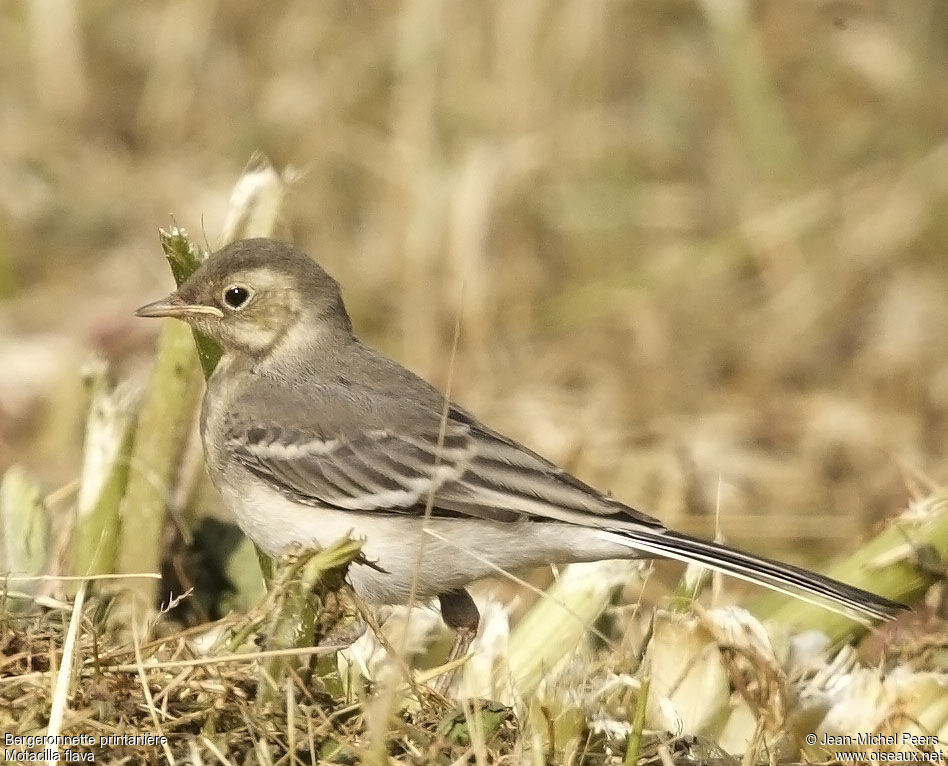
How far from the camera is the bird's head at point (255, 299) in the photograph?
4.75 meters

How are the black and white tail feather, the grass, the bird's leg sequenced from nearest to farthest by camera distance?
the black and white tail feather, the bird's leg, the grass

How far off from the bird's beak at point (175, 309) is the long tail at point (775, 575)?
64.7 inches

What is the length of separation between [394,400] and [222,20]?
6114 mm

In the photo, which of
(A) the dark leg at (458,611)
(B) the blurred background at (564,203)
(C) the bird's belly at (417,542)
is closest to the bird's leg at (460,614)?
(A) the dark leg at (458,611)

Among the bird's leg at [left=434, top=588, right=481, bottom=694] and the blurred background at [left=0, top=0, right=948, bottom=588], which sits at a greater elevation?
the blurred background at [left=0, top=0, right=948, bottom=588]

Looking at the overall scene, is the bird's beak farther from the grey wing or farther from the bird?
the grey wing

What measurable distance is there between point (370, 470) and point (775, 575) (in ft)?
4.07

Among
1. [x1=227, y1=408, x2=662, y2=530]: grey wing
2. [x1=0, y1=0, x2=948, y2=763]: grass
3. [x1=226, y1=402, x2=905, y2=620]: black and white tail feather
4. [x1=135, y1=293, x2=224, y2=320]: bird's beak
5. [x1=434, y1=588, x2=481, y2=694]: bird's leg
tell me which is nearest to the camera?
[x1=226, y1=402, x2=905, y2=620]: black and white tail feather

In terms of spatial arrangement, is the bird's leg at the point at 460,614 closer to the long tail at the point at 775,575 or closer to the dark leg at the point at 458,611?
the dark leg at the point at 458,611

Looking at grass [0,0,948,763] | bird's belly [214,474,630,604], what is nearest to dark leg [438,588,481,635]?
bird's belly [214,474,630,604]

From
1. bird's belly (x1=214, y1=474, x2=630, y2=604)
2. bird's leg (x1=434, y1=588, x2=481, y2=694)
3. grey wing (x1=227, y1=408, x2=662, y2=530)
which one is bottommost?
bird's leg (x1=434, y1=588, x2=481, y2=694)


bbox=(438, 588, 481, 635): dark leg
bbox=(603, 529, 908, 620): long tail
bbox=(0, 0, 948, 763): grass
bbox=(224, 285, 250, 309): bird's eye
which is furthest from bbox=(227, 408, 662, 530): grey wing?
bbox=(0, 0, 948, 763): grass

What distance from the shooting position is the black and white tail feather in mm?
4250

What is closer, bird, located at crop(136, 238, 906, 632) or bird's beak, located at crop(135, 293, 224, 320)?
bird, located at crop(136, 238, 906, 632)
